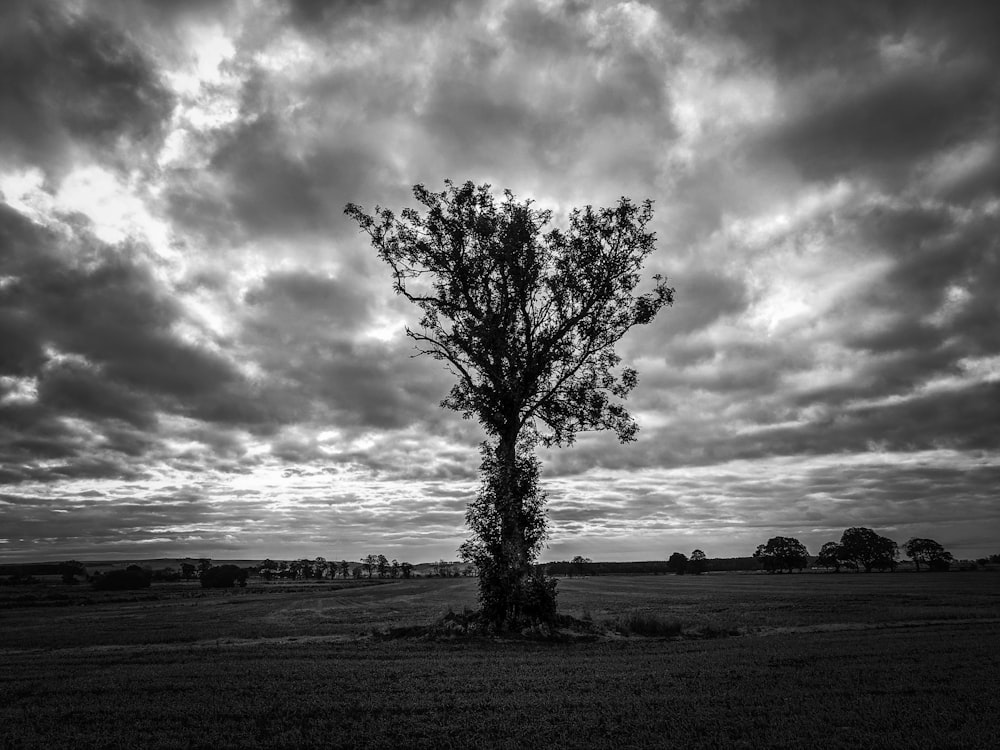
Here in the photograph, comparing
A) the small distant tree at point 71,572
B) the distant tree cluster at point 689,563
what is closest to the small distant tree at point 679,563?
the distant tree cluster at point 689,563

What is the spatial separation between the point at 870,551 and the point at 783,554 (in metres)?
21.9

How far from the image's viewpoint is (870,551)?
504 feet

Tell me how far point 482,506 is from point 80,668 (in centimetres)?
1363

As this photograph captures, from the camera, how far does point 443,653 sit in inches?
725

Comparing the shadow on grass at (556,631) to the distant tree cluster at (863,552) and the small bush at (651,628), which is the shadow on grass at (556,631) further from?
the distant tree cluster at (863,552)

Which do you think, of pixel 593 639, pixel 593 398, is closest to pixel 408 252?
pixel 593 398

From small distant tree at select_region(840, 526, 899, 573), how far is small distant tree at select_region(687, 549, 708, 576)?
1656 inches

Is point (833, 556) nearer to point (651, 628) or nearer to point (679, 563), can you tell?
point (679, 563)

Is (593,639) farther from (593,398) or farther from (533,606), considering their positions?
(593,398)

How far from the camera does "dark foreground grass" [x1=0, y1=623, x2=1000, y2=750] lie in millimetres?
8805

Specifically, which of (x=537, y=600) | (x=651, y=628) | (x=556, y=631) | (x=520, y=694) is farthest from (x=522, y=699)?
(x=651, y=628)

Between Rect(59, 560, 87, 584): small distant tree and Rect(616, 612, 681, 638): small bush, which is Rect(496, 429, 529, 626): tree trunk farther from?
Rect(59, 560, 87, 584): small distant tree

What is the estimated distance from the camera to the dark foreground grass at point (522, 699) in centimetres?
880

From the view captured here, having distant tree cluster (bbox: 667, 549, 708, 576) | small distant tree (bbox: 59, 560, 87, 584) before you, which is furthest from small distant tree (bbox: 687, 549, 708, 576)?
small distant tree (bbox: 59, 560, 87, 584)
